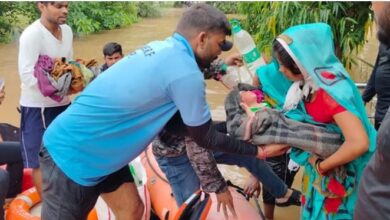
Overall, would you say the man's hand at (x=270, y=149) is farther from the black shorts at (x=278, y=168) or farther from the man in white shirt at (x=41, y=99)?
the man in white shirt at (x=41, y=99)

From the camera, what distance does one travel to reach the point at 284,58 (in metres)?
1.88

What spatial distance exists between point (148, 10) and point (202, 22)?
1662 centimetres

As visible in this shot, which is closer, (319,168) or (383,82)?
(319,168)

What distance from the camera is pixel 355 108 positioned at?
1.80 meters

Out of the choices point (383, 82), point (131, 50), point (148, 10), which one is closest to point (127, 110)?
point (383, 82)

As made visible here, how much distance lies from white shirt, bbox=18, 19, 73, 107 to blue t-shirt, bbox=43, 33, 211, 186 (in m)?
0.90

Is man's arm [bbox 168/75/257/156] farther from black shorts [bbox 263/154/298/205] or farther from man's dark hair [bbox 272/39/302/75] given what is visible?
black shorts [bbox 263/154/298/205]

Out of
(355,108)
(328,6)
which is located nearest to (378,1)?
(355,108)

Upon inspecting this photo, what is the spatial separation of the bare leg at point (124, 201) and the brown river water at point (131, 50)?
1451 mm

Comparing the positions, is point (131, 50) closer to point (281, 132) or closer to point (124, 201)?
point (124, 201)

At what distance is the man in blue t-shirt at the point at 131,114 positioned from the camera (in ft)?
5.78

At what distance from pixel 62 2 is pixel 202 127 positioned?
5.14ft

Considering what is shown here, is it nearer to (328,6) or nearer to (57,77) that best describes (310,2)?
(328,6)

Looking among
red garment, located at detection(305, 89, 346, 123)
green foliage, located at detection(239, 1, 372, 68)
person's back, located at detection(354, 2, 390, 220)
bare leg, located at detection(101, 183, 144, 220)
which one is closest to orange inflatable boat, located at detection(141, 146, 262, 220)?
bare leg, located at detection(101, 183, 144, 220)
